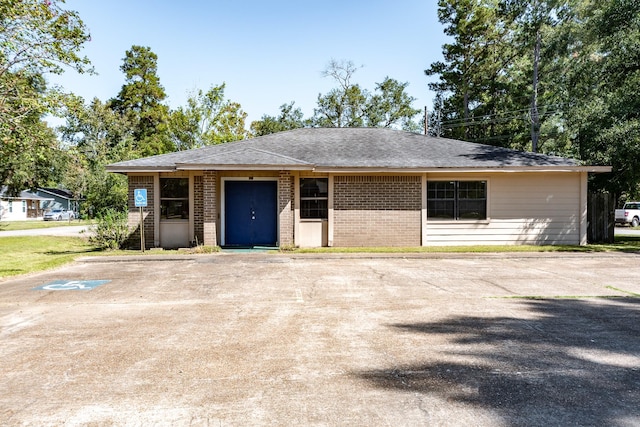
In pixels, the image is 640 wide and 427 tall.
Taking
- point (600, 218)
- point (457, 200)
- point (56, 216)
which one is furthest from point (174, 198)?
point (56, 216)

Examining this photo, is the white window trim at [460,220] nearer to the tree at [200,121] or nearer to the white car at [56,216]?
the tree at [200,121]

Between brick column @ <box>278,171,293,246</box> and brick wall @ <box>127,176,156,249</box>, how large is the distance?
471 cm

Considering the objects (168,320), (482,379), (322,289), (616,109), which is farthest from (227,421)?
(616,109)

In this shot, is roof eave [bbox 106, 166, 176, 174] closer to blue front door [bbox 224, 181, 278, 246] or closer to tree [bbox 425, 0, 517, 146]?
blue front door [bbox 224, 181, 278, 246]

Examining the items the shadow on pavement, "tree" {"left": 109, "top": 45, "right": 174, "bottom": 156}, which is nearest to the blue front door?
the shadow on pavement

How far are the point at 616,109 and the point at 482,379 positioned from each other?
Answer: 18439 millimetres

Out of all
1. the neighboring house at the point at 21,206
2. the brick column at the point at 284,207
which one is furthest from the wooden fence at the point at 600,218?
the neighboring house at the point at 21,206

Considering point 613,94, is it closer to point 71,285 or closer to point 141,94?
point 71,285

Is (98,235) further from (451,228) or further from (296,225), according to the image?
(451,228)

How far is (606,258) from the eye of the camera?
13.0 m

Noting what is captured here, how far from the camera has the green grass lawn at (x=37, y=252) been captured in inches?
443

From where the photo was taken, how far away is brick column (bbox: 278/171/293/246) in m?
14.7

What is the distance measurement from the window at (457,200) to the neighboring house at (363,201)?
0.04 m

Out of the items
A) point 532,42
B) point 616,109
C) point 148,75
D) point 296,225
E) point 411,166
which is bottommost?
point 296,225
